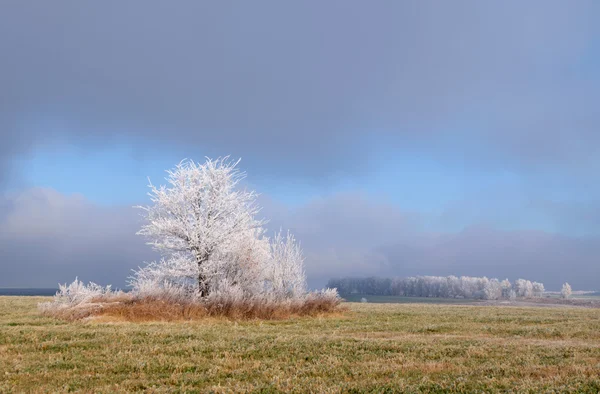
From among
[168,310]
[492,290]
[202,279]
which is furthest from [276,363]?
[492,290]

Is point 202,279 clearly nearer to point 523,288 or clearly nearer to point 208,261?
point 208,261

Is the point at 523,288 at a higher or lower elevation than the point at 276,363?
lower

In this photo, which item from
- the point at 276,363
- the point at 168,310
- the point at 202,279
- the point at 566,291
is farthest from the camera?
the point at 566,291

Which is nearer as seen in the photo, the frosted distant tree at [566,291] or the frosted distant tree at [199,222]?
the frosted distant tree at [199,222]

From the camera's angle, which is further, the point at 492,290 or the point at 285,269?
the point at 492,290

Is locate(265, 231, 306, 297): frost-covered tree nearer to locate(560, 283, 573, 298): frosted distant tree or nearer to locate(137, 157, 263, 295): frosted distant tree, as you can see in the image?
locate(137, 157, 263, 295): frosted distant tree

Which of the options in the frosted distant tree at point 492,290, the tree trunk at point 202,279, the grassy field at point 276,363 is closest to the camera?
the grassy field at point 276,363

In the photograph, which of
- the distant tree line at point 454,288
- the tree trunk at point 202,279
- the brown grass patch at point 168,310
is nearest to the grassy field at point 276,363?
the brown grass patch at point 168,310

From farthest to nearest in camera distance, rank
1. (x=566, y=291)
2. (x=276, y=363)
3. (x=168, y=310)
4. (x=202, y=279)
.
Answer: (x=566, y=291)
(x=202, y=279)
(x=168, y=310)
(x=276, y=363)

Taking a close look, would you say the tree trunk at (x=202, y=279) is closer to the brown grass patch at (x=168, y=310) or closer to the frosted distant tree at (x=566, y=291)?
the brown grass patch at (x=168, y=310)

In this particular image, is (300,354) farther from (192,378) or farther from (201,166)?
(201,166)

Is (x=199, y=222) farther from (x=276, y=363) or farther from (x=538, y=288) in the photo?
(x=538, y=288)

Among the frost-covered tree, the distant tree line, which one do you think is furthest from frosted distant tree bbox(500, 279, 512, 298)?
the frost-covered tree

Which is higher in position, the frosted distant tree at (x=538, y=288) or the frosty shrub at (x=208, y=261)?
the frosty shrub at (x=208, y=261)
